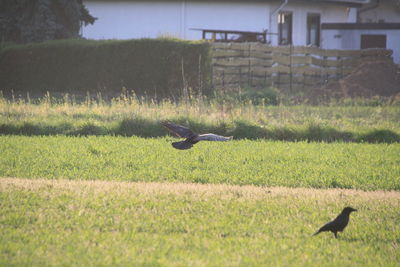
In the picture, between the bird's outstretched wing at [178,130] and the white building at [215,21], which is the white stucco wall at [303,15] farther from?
the bird's outstretched wing at [178,130]

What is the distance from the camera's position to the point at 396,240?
6.34 meters

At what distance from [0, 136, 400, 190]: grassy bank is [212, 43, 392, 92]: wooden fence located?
11.2m

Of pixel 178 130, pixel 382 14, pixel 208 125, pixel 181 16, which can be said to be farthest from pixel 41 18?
pixel 178 130

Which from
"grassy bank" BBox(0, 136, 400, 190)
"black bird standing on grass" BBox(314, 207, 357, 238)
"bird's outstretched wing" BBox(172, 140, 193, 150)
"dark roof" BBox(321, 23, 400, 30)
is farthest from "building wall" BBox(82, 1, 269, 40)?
"black bird standing on grass" BBox(314, 207, 357, 238)

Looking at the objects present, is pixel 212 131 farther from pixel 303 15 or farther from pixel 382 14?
pixel 382 14

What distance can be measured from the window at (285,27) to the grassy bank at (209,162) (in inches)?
806

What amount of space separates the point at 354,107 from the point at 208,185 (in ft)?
39.9

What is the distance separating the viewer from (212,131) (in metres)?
14.0

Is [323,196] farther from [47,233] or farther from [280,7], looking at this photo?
[280,7]

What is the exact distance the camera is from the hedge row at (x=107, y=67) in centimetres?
2184

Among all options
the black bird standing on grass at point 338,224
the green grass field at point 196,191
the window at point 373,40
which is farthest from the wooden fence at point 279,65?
the black bird standing on grass at point 338,224

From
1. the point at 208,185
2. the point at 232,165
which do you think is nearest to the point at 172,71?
the point at 232,165

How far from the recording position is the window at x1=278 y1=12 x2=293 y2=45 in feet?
107

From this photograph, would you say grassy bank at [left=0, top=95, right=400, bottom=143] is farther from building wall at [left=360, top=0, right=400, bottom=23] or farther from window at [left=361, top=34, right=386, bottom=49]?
building wall at [left=360, top=0, right=400, bottom=23]
